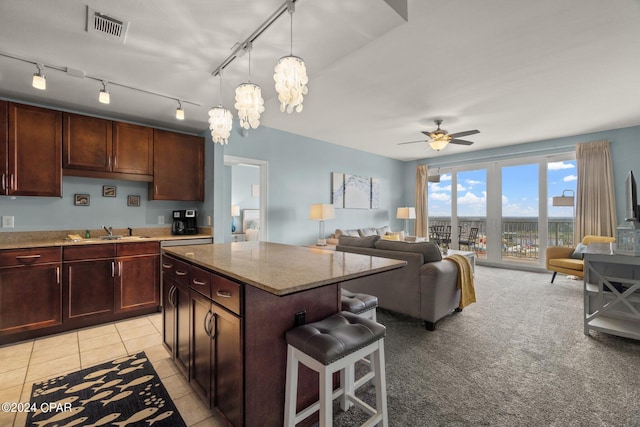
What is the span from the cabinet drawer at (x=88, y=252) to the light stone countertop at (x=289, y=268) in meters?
1.61

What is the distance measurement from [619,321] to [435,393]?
A: 7.43 feet

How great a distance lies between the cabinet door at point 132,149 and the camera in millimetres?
3340

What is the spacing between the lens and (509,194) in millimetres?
6016

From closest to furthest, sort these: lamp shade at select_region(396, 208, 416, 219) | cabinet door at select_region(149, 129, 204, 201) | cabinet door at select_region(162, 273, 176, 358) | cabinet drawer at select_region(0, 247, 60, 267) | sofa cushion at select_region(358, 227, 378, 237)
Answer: cabinet door at select_region(162, 273, 176, 358) < cabinet drawer at select_region(0, 247, 60, 267) < cabinet door at select_region(149, 129, 204, 201) < sofa cushion at select_region(358, 227, 378, 237) < lamp shade at select_region(396, 208, 416, 219)

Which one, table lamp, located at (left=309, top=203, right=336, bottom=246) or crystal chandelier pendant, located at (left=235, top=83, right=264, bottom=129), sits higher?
crystal chandelier pendant, located at (left=235, top=83, right=264, bottom=129)

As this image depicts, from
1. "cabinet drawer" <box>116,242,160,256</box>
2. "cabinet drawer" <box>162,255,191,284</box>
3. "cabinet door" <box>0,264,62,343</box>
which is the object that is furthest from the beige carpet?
"cabinet door" <box>0,264,62,343</box>

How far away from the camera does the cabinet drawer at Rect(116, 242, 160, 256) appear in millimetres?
3119

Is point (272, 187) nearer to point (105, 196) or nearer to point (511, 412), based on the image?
point (105, 196)

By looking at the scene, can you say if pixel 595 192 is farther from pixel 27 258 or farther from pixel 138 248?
pixel 27 258

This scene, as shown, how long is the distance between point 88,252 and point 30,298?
0.59m

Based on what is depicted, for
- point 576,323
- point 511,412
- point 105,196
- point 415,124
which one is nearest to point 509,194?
point 415,124

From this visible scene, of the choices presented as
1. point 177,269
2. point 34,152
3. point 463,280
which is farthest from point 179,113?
point 463,280

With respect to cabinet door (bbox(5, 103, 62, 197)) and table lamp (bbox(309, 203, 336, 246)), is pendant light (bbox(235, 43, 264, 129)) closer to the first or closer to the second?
cabinet door (bbox(5, 103, 62, 197))

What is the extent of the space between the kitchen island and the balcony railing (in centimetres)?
578
